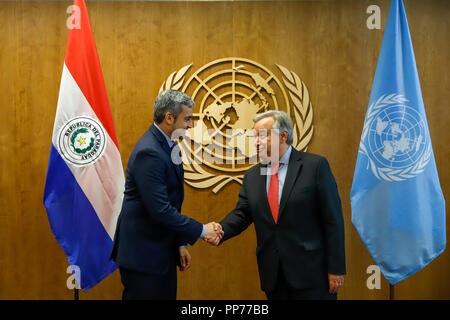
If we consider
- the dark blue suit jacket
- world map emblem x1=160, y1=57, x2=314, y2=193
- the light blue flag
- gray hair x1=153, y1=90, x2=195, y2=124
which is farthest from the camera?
world map emblem x1=160, y1=57, x2=314, y2=193

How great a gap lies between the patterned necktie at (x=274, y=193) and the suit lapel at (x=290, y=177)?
0.04 meters

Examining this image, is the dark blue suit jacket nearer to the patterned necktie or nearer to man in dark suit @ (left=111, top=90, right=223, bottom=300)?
man in dark suit @ (left=111, top=90, right=223, bottom=300)

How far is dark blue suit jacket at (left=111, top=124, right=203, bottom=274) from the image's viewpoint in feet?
5.99

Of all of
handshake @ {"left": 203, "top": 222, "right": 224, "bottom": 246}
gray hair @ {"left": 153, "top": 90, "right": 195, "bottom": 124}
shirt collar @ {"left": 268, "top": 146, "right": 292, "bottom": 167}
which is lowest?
handshake @ {"left": 203, "top": 222, "right": 224, "bottom": 246}

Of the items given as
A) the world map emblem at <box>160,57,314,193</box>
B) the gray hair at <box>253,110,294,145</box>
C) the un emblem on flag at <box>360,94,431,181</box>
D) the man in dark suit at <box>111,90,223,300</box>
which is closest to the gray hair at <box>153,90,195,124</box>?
the man in dark suit at <box>111,90,223,300</box>

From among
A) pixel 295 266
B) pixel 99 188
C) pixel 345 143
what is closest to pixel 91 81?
pixel 99 188

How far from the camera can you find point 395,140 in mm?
2402

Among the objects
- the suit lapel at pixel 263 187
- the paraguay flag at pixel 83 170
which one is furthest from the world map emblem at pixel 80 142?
the suit lapel at pixel 263 187

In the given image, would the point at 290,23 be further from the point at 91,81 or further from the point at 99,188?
the point at 99,188

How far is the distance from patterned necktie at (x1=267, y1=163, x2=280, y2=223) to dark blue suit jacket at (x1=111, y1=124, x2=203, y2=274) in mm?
419

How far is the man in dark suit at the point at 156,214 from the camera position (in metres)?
1.83

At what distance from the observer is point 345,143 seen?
2.96m

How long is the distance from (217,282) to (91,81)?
186cm

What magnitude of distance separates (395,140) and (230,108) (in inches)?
49.2
